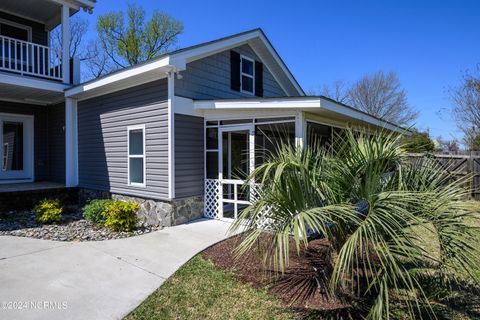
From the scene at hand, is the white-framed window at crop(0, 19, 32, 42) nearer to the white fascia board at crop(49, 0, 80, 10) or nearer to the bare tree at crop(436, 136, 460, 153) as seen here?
the white fascia board at crop(49, 0, 80, 10)

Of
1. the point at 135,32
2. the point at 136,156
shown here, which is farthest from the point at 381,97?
the point at 136,156

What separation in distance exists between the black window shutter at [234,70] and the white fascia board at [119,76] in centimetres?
312

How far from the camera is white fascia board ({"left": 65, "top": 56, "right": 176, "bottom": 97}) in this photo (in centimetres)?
711

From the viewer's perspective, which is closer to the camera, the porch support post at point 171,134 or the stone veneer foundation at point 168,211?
the porch support post at point 171,134

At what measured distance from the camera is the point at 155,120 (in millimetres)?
7848

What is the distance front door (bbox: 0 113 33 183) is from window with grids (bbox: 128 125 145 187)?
519 centimetres

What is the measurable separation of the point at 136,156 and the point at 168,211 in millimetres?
1930

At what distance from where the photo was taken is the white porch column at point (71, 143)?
1037 cm

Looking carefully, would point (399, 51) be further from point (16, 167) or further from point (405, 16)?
point (16, 167)

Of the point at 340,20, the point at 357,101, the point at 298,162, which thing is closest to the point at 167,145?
the point at 298,162

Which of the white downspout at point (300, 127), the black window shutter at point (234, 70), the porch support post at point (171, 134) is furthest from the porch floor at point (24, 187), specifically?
the white downspout at point (300, 127)

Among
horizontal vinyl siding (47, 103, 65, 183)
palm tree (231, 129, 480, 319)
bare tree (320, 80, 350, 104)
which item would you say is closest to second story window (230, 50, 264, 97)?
horizontal vinyl siding (47, 103, 65, 183)

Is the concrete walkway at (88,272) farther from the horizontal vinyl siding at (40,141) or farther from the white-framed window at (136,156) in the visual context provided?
the horizontal vinyl siding at (40,141)

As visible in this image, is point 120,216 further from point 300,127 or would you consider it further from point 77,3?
point 77,3
